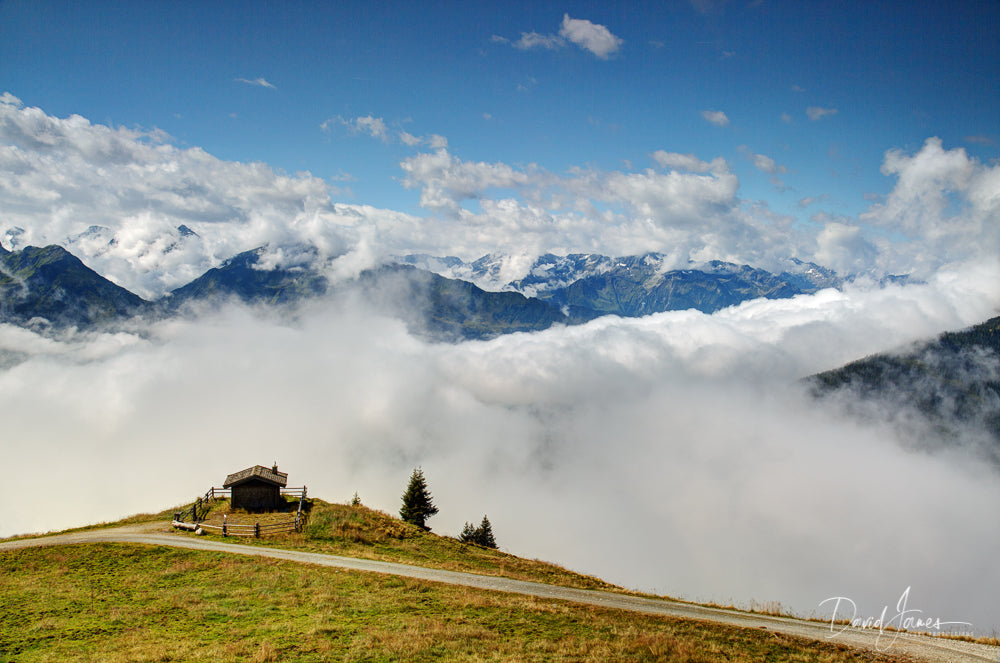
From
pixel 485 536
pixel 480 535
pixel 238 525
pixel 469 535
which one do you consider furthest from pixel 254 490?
pixel 485 536

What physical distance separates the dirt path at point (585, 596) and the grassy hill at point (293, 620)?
1.78m

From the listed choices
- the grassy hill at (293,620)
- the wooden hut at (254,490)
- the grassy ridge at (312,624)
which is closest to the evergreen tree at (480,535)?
the wooden hut at (254,490)

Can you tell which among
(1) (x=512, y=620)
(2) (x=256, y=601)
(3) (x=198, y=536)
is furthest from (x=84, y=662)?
(3) (x=198, y=536)

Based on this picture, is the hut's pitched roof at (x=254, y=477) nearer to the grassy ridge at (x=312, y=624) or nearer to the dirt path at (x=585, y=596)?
the dirt path at (x=585, y=596)

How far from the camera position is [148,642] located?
61.2 feet

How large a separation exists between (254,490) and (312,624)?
3240 cm

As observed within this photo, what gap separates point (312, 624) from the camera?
20.7 metres

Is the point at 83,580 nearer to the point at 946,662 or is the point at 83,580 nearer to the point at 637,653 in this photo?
the point at 637,653

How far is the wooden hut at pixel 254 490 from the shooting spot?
47750 millimetres

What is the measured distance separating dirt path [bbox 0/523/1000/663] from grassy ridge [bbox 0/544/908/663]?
1.88m

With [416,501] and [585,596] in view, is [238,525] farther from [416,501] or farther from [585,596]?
[416,501]

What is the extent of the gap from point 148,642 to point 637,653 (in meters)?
19.3

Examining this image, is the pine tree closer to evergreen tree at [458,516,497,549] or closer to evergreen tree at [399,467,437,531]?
evergreen tree at [458,516,497,549]

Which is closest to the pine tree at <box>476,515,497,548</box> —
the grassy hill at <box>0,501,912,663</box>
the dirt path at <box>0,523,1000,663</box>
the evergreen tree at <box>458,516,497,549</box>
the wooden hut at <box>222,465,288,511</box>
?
the evergreen tree at <box>458,516,497,549</box>
